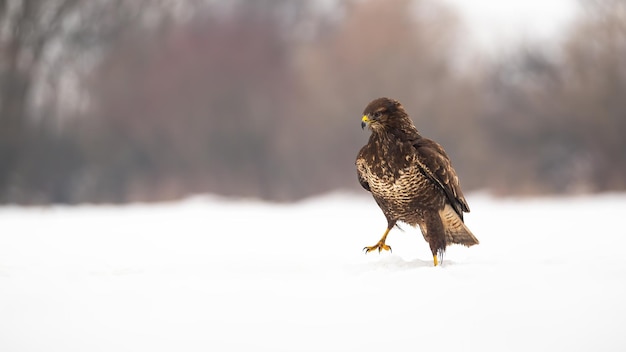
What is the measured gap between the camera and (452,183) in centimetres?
409

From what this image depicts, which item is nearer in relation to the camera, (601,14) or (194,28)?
(601,14)

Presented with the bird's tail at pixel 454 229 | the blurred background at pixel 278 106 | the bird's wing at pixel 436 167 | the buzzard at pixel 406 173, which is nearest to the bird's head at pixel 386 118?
the buzzard at pixel 406 173

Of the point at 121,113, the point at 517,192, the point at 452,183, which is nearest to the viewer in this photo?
the point at 452,183

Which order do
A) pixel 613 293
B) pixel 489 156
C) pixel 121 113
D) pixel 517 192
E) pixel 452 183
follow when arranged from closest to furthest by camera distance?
pixel 613 293 → pixel 452 183 → pixel 517 192 → pixel 489 156 → pixel 121 113

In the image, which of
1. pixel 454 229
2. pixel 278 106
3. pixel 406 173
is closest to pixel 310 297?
pixel 406 173

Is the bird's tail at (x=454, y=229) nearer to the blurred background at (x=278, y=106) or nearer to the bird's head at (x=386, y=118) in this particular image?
the bird's head at (x=386, y=118)

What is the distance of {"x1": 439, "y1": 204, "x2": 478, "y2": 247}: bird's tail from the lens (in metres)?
4.19

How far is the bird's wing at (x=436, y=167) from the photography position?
3.91m

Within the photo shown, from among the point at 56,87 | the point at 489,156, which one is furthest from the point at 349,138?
the point at 56,87

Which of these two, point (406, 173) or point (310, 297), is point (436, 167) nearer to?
point (406, 173)

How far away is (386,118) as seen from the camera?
4.00 meters

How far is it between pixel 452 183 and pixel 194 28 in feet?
46.8

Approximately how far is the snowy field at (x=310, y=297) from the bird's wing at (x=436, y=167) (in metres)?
0.44

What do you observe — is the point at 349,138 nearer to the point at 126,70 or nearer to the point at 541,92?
the point at 541,92
